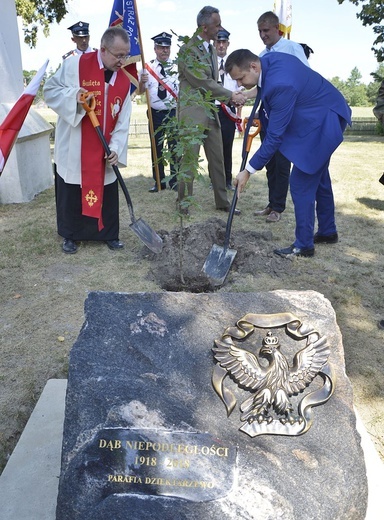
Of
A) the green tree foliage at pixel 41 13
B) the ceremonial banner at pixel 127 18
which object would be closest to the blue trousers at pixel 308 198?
the ceremonial banner at pixel 127 18

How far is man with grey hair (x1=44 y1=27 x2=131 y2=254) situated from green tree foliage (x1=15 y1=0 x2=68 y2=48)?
1138 cm

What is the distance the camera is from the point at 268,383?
5.92ft

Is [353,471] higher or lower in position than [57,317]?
higher

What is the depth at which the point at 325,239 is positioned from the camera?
193 inches

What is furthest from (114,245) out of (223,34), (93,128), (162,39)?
(223,34)

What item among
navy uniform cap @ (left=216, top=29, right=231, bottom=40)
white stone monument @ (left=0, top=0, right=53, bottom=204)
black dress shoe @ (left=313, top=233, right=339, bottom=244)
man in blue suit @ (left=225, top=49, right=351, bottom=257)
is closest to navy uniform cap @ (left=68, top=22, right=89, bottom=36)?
white stone monument @ (left=0, top=0, right=53, bottom=204)

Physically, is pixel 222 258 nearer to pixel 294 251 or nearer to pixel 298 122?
pixel 294 251

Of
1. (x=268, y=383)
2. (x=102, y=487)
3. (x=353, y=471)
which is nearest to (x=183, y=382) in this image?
(x=268, y=383)

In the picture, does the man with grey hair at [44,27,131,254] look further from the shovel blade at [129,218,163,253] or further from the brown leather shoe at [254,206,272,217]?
the brown leather shoe at [254,206,272,217]

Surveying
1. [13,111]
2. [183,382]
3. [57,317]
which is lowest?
[57,317]

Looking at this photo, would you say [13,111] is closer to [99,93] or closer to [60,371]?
[99,93]

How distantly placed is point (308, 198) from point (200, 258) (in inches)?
40.9

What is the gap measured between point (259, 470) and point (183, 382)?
391mm

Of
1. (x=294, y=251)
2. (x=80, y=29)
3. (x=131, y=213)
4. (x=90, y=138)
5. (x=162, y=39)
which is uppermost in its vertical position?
(x=80, y=29)
